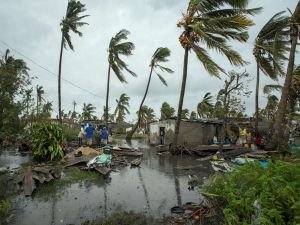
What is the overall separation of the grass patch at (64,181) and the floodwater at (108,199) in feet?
0.37

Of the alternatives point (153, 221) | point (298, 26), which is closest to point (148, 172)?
point (153, 221)

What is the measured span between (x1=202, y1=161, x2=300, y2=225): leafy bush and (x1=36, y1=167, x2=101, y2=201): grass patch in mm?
5678

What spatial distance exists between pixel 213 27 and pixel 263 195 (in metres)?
12.7

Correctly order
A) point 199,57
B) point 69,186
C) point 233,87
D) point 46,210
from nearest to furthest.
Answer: point 46,210 < point 69,186 < point 199,57 < point 233,87

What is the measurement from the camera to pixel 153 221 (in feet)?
20.6

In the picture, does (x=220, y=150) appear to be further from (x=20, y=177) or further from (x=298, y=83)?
(x=20, y=177)

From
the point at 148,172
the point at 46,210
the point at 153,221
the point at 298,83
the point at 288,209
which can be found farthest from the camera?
the point at 298,83

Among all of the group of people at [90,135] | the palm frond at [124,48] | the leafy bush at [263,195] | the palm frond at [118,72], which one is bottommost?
the leafy bush at [263,195]

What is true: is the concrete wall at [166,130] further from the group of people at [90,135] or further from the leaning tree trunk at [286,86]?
the leaning tree trunk at [286,86]

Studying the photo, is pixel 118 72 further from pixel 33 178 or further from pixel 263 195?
pixel 263 195

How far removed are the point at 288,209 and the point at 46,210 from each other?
564 cm

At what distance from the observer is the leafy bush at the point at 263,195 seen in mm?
3704

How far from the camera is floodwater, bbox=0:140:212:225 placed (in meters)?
6.73

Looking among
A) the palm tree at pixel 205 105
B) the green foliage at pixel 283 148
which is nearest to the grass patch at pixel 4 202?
the green foliage at pixel 283 148
